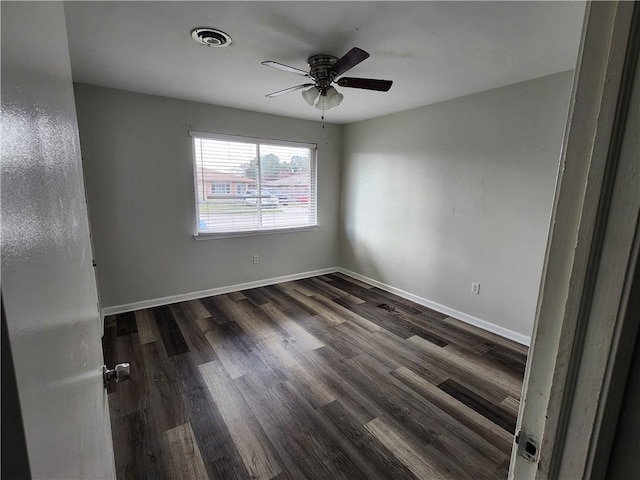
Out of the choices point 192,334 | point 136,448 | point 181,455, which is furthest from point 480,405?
point 192,334

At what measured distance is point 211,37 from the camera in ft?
6.17

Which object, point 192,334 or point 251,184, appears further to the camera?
point 251,184

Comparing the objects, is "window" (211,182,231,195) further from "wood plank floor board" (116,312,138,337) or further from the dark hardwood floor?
"wood plank floor board" (116,312,138,337)

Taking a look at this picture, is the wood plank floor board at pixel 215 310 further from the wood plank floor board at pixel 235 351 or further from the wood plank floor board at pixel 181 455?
the wood plank floor board at pixel 181 455

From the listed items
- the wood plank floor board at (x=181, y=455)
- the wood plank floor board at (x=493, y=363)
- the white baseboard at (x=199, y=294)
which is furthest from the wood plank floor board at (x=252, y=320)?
the wood plank floor board at (x=493, y=363)

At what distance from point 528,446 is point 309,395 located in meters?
1.71

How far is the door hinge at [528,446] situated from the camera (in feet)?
1.89

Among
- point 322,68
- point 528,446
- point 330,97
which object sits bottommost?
point 528,446

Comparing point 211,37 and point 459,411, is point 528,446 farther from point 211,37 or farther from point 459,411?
point 211,37

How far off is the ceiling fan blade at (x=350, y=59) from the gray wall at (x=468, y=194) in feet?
5.67

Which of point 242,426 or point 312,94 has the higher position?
point 312,94

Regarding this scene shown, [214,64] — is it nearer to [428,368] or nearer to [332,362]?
[332,362]

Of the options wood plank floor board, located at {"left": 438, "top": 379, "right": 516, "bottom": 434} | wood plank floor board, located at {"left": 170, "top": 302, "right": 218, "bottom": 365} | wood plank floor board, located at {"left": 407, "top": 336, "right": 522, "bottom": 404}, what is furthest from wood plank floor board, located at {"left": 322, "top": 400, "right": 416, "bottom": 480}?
wood plank floor board, located at {"left": 170, "top": 302, "right": 218, "bottom": 365}

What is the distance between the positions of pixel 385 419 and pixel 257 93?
3.06 metres
